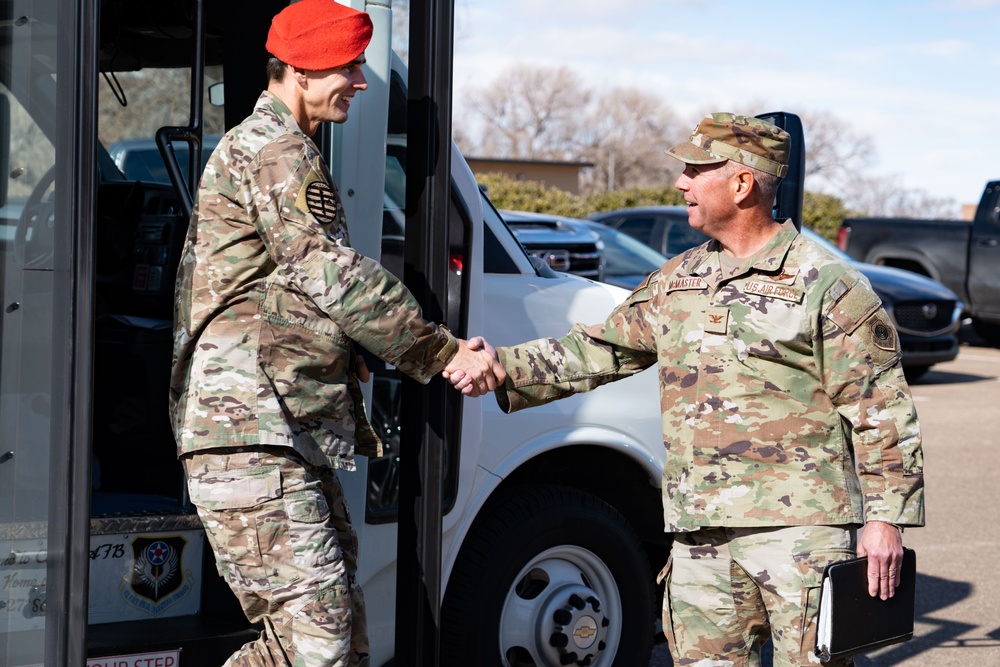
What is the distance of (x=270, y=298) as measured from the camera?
9.28 ft

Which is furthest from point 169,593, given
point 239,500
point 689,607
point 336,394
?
point 689,607

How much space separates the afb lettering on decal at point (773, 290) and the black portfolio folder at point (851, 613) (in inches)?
25.4

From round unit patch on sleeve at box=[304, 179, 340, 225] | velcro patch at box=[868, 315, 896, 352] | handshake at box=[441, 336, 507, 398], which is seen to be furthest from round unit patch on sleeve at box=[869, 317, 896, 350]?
round unit patch on sleeve at box=[304, 179, 340, 225]

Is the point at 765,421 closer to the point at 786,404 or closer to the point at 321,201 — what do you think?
Result: the point at 786,404

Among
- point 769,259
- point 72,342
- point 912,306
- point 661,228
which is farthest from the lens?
point 661,228

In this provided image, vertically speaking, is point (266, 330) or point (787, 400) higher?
point (266, 330)

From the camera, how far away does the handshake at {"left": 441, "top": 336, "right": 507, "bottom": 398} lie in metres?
3.07

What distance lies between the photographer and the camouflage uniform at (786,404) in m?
2.84

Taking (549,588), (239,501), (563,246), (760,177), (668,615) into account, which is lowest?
(549,588)

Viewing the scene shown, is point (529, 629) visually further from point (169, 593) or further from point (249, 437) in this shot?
point (249, 437)

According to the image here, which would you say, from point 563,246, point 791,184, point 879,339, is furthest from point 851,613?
point 563,246

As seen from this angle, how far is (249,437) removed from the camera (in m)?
2.79

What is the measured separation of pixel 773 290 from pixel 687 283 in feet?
0.80

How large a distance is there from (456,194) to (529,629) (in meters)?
1.42
